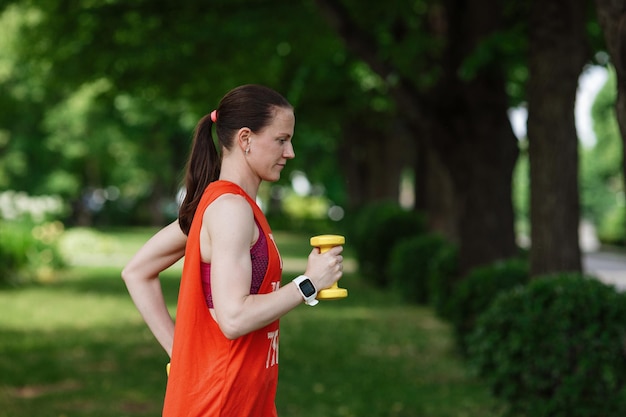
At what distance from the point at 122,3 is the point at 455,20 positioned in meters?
4.99

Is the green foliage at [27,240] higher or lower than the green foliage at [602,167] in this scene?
lower

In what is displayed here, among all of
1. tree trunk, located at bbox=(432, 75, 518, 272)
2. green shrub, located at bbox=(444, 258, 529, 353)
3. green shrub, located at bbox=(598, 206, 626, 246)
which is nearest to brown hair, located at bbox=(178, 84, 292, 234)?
green shrub, located at bbox=(444, 258, 529, 353)

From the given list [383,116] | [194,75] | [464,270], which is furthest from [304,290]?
[383,116]

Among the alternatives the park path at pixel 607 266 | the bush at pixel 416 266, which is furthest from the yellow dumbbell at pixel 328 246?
the park path at pixel 607 266

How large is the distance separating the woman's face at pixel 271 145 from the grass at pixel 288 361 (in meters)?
5.34

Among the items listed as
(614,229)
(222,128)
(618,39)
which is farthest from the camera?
(614,229)

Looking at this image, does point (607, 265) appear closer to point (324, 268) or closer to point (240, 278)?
point (324, 268)

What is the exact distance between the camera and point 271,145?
3.42 meters

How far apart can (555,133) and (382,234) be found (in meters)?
14.2

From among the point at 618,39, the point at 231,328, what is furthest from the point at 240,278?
the point at 618,39

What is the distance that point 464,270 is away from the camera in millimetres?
14352

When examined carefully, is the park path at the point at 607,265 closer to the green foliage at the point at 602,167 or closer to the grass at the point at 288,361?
the grass at the point at 288,361

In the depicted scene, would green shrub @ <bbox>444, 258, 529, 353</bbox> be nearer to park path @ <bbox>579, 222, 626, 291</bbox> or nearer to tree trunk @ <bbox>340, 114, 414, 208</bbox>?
park path @ <bbox>579, 222, 626, 291</bbox>

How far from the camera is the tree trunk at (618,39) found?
20.6 feet
